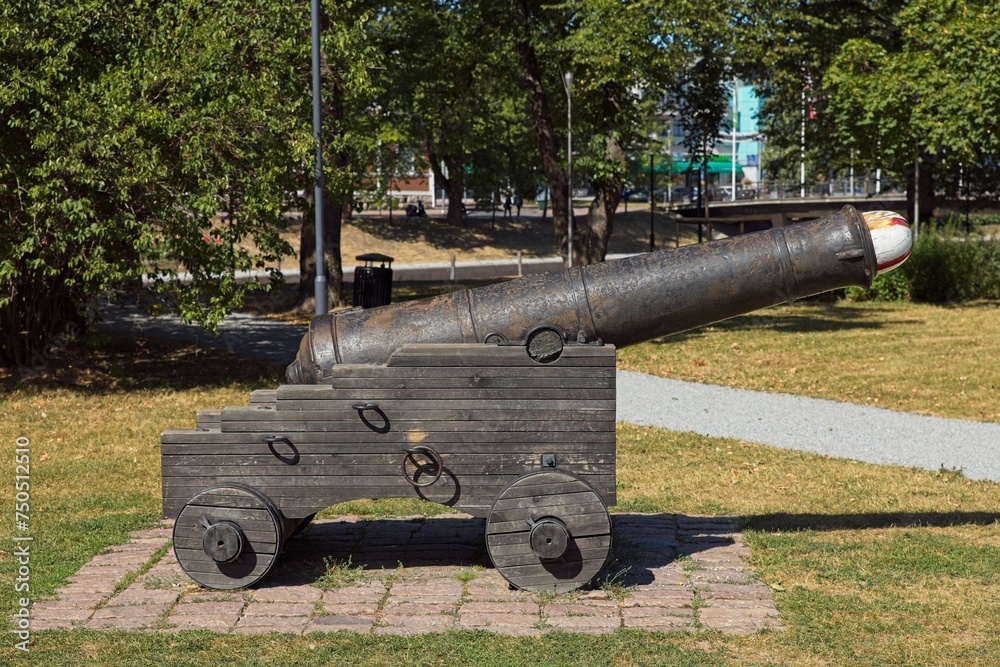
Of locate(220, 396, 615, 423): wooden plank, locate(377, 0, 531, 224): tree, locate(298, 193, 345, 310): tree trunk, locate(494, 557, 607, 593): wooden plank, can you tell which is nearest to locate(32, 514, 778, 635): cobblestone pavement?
locate(494, 557, 607, 593): wooden plank

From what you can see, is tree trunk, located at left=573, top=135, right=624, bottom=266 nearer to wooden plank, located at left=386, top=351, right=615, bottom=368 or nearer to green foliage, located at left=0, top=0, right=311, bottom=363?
green foliage, located at left=0, top=0, right=311, bottom=363

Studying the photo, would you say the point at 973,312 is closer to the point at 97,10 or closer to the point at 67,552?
the point at 97,10

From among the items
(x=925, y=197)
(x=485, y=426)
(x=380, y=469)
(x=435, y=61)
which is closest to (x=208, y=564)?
(x=380, y=469)

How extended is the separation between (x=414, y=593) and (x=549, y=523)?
34.4 inches

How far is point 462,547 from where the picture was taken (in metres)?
7.29

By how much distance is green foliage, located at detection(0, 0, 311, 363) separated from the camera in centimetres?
1204

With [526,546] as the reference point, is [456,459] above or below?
above

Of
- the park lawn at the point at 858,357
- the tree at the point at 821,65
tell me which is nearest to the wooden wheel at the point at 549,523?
the park lawn at the point at 858,357

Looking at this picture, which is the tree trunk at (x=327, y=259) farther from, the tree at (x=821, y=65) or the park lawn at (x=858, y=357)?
the tree at (x=821, y=65)

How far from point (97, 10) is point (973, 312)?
16.7 m

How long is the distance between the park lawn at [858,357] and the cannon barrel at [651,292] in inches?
269

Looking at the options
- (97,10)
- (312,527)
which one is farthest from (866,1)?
(312,527)

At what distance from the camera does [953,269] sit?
78.4 feet

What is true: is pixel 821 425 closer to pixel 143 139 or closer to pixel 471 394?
pixel 471 394
